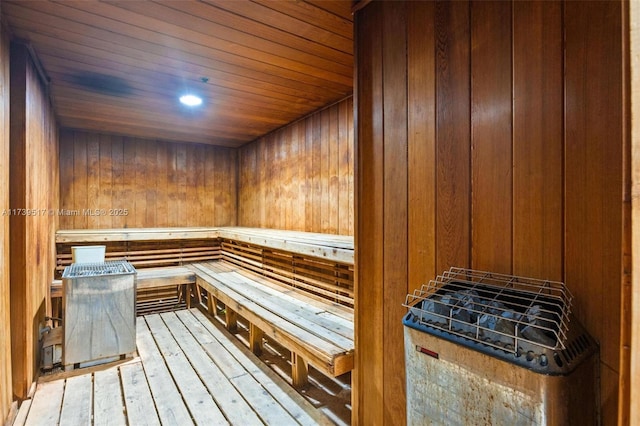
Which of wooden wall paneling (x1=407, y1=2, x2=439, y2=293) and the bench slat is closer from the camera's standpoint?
wooden wall paneling (x1=407, y1=2, x2=439, y2=293)

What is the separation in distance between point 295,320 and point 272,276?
1.15 m

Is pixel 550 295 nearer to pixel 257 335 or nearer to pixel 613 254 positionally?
pixel 613 254

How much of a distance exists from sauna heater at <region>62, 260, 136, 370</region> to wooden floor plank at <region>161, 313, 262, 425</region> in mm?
450

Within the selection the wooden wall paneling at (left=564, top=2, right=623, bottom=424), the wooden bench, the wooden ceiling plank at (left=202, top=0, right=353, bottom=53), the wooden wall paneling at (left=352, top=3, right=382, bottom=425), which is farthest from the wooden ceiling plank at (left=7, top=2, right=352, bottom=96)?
the wooden bench

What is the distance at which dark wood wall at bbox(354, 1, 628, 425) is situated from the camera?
76 cm

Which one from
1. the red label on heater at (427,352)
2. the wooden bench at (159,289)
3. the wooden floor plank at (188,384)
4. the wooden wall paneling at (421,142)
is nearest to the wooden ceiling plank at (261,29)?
the wooden wall paneling at (421,142)

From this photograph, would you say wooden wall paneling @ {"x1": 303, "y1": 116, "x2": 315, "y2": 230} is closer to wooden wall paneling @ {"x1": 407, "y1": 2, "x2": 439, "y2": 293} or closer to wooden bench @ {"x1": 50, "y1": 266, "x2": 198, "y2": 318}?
wooden bench @ {"x1": 50, "y1": 266, "x2": 198, "y2": 318}

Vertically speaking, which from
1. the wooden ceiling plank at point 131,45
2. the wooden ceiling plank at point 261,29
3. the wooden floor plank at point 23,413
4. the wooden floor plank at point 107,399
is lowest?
the wooden floor plank at point 107,399

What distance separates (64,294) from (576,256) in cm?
270

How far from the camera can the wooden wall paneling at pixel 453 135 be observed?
1061 millimetres

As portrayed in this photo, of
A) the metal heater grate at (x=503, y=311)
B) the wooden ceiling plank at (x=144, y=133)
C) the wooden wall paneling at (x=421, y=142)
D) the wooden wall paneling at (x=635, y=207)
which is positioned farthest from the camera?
the wooden ceiling plank at (x=144, y=133)

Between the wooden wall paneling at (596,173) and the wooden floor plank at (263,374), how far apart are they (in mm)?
1415

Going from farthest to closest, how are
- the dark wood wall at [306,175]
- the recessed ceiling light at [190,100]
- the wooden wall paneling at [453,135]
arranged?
the dark wood wall at [306,175] → the recessed ceiling light at [190,100] → the wooden wall paneling at [453,135]

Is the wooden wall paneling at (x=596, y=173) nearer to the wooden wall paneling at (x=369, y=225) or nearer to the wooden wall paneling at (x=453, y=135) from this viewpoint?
the wooden wall paneling at (x=453, y=135)
